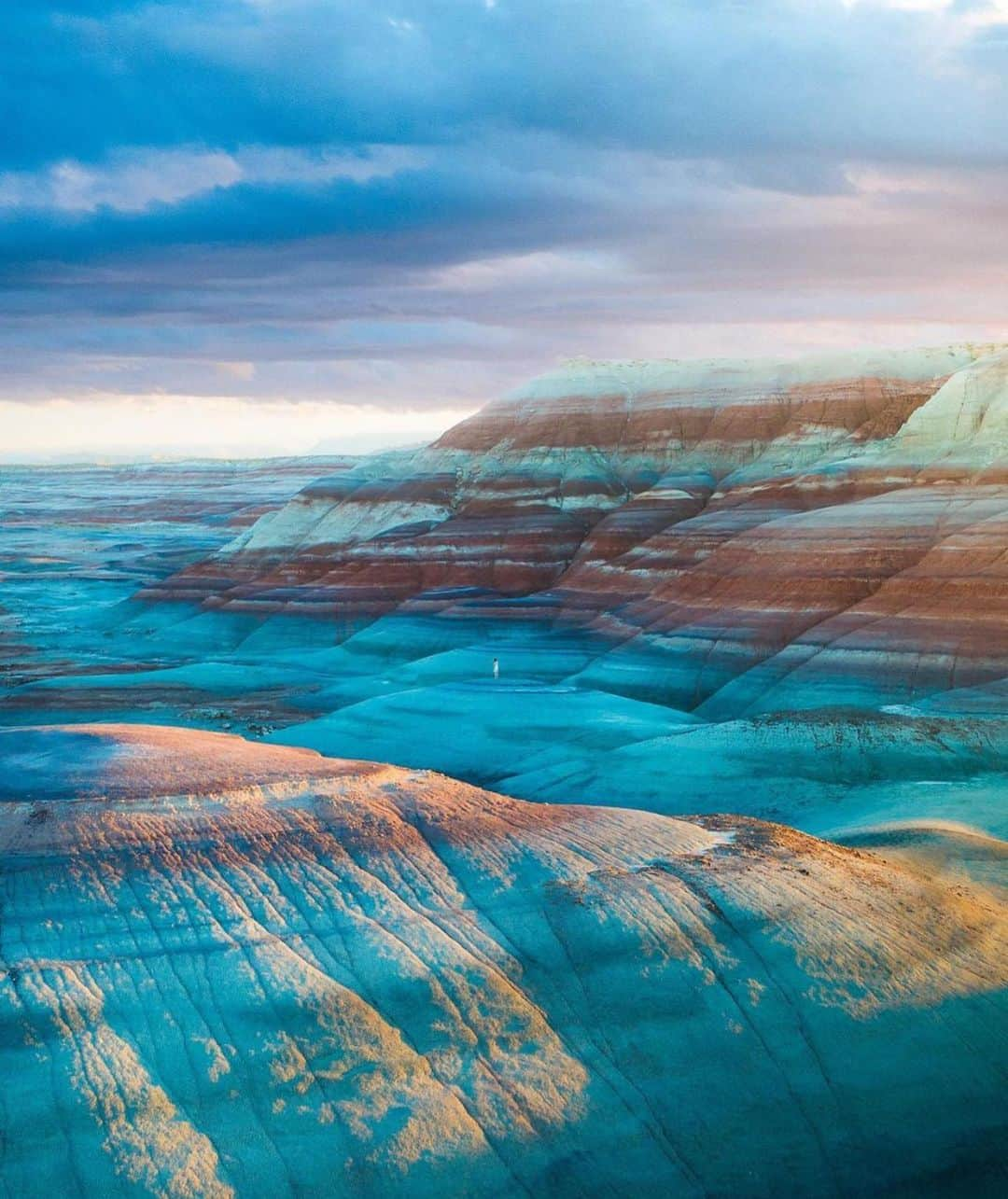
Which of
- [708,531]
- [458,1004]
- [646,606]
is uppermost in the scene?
[708,531]

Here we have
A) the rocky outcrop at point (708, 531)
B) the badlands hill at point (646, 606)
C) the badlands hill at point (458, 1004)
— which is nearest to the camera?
the badlands hill at point (458, 1004)

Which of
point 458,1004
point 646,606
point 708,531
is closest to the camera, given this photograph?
point 458,1004

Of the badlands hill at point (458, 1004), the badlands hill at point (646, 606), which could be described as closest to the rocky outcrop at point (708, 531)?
the badlands hill at point (646, 606)

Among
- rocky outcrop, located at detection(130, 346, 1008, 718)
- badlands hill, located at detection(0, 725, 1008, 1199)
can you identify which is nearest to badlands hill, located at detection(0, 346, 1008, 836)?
rocky outcrop, located at detection(130, 346, 1008, 718)

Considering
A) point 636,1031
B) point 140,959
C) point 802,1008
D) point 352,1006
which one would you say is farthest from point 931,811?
point 140,959

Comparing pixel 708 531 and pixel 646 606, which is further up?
pixel 708 531

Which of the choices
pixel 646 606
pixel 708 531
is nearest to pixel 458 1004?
pixel 646 606

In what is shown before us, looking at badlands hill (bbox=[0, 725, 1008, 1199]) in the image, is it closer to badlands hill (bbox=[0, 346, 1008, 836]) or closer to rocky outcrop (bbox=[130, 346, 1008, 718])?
badlands hill (bbox=[0, 346, 1008, 836])

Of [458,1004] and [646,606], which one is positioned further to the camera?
[646,606]

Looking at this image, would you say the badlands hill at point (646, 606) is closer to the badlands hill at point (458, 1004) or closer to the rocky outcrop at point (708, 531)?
the rocky outcrop at point (708, 531)

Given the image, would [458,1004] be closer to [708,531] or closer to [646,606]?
[646,606]
